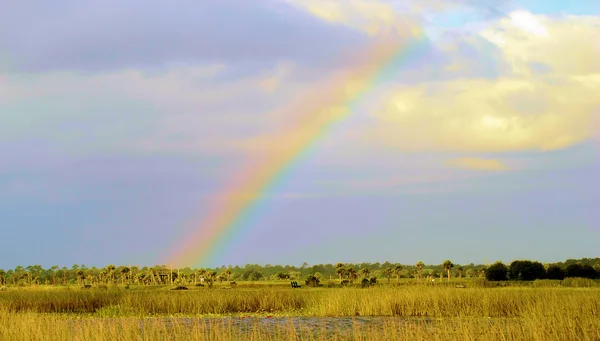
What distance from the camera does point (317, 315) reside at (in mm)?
28891

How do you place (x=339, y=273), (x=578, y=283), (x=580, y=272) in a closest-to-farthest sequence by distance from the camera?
1. (x=578, y=283)
2. (x=580, y=272)
3. (x=339, y=273)

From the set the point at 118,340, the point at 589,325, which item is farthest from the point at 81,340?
the point at 589,325

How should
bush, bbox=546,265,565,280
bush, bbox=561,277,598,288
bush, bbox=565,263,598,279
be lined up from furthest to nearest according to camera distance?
bush, bbox=546,265,565,280 < bush, bbox=565,263,598,279 < bush, bbox=561,277,598,288

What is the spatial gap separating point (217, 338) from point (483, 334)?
23.2ft

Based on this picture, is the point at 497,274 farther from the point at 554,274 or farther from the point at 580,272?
the point at 580,272

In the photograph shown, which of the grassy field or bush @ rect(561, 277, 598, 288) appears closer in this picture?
the grassy field

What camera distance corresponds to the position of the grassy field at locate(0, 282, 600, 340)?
16141 mm

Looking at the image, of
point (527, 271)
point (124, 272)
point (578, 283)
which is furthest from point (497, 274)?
point (124, 272)

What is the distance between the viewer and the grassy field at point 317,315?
53.0 feet

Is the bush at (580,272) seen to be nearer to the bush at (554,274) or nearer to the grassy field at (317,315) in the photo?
the bush at (554,274)

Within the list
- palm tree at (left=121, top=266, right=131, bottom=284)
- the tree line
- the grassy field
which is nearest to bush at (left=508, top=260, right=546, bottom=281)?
the tree line

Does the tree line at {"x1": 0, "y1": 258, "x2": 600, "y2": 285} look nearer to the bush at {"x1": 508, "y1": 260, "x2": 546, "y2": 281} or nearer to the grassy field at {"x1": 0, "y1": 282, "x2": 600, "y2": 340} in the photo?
the bush at {"x1": 508, "y1": 260, "x2": 546, "y2": 281}

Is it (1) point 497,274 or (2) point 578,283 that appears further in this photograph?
(1) point 497,274

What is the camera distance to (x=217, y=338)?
15.9m
